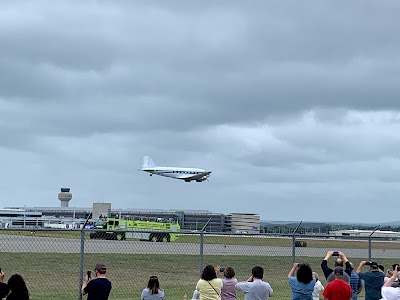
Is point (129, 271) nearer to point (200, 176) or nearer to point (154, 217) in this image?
point (200, 176)

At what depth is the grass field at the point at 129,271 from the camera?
18064 millimetres

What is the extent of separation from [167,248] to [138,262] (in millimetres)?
10562

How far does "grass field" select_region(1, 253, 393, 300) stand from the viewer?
1806 cm

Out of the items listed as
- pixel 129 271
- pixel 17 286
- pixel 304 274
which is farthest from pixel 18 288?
pixel 129 271

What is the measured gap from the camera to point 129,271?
23.3 metres

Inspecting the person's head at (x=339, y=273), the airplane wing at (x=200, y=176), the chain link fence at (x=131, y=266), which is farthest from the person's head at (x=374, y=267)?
the airplane wing at (x=200, y=176)

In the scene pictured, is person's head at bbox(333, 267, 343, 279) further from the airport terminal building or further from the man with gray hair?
the airport terminal building

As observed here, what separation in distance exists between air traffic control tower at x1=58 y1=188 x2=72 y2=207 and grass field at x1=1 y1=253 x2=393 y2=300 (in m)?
152

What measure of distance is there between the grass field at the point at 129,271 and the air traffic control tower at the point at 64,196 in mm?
152122

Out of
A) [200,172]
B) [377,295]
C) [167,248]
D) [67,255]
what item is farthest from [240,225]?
[377,295]

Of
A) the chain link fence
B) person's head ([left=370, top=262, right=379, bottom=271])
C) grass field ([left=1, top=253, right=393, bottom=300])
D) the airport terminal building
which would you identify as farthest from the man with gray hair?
the airport terminal building

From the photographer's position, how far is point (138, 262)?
26.9 m

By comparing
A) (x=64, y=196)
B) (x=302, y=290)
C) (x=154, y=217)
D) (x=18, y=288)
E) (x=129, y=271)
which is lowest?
(x=129, y=271)

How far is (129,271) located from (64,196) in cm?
16054
